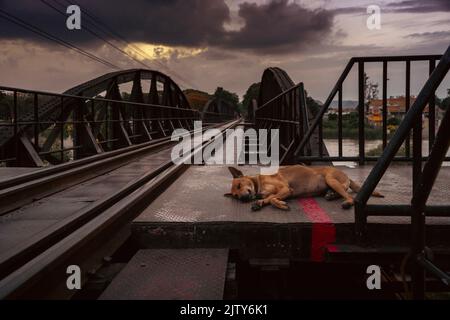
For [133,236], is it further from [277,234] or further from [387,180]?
[387,180]

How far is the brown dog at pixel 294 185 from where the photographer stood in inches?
159

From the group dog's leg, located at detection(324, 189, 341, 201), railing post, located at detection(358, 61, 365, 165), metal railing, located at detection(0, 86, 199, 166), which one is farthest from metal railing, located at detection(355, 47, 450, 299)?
metal railing, located at detection(0, 86, 199, 166)

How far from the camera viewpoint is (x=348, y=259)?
3.15 m

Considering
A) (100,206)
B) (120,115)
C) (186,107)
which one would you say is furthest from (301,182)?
(186,107)

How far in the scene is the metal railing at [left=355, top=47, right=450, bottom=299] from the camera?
229cm

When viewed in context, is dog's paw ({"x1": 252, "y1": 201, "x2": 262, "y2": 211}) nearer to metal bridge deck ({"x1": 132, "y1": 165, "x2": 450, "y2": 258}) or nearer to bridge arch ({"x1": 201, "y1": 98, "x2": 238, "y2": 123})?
metal bridge deck ({"x1": 132, "y1": 165, "x2": 450, "y2": 258})

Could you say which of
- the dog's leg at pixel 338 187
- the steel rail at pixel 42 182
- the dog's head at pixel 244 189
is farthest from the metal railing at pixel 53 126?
the dog's leg at pixel 338 187

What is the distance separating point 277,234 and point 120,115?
11.5 m

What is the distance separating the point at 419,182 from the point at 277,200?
58.2 inches

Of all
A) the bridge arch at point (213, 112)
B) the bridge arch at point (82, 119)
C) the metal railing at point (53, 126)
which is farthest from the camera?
the bridge arch at point (213, 112)

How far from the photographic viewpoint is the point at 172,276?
2.74 m

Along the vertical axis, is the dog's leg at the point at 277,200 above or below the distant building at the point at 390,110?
below

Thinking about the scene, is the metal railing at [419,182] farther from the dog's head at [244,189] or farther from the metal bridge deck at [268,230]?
the dog's head at [244,189]

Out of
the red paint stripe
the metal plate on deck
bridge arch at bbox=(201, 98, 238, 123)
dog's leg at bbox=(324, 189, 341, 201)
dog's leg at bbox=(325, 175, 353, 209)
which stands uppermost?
bridge arch at bbox=(201, 98, 238, 123)
